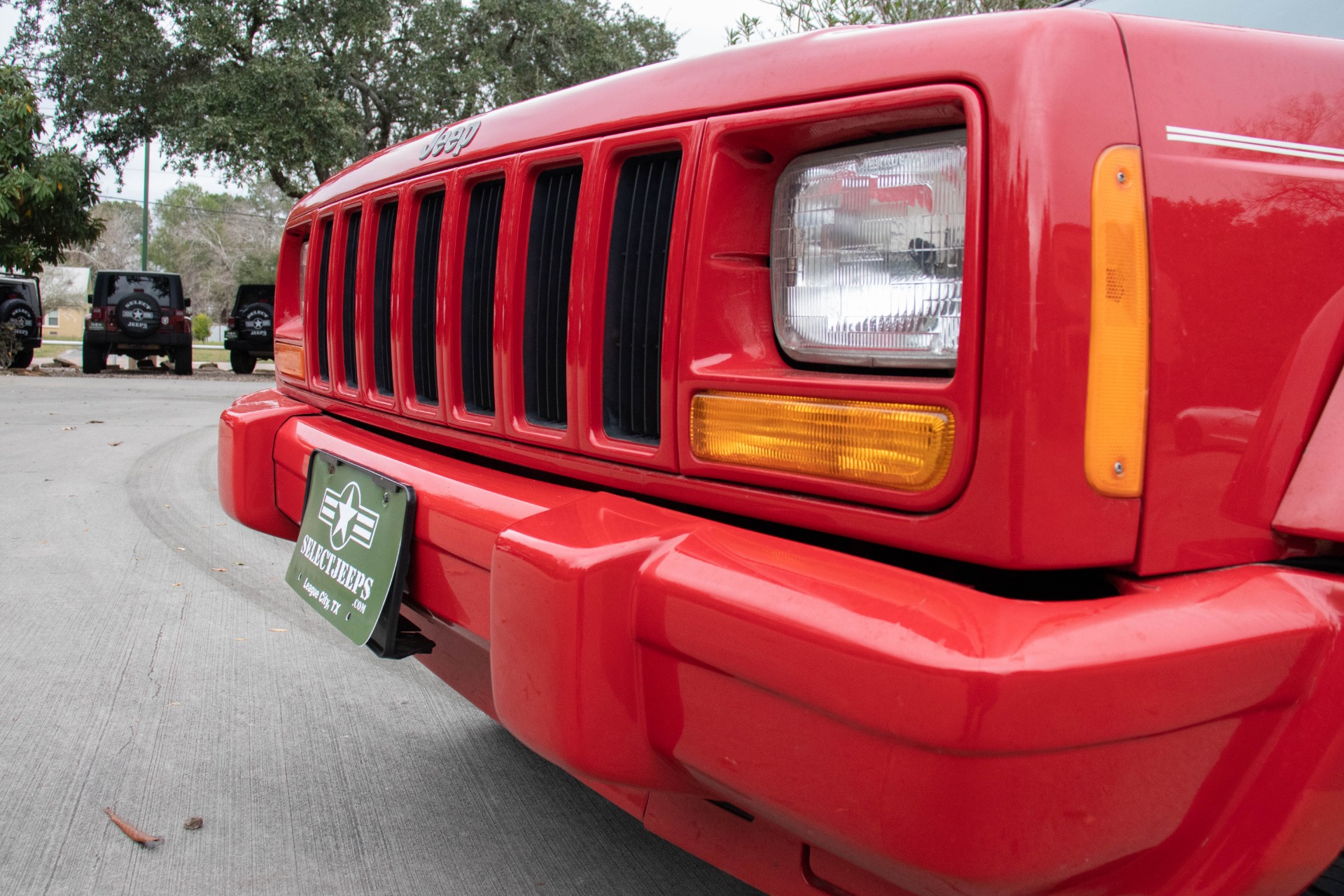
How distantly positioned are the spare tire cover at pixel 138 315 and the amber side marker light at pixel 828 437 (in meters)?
18.7

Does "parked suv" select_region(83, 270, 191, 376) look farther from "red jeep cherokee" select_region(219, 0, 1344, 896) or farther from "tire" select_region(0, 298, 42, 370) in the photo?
"red jeep cherokee" select_region(219, 0, 1344, 896)

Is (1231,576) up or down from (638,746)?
up

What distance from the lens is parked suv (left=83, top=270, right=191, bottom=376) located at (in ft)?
56.5

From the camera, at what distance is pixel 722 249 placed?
53.6 inches

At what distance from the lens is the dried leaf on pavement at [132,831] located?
2068 mm

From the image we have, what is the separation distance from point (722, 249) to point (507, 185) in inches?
23.0

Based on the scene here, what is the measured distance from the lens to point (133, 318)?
1739 cm

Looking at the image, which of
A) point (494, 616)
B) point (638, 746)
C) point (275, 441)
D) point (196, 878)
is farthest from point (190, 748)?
point (638, 746)

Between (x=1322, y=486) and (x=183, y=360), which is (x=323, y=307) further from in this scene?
(x=183, y=360)

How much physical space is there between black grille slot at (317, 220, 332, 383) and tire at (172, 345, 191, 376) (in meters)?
17.2

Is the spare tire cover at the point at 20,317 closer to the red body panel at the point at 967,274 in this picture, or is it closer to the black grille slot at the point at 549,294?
the black grille slot at the point at 549,294

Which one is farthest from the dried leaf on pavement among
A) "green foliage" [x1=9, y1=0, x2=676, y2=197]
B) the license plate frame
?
"green foliage" [x1=9, y1=0, x2=676, y2=197]

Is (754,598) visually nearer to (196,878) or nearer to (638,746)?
(638,746)

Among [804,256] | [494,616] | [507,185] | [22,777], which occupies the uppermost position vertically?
[507,185]
